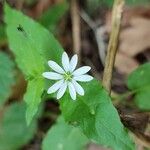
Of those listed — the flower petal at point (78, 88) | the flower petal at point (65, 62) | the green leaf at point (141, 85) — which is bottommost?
the flower petal at point (78, 88)

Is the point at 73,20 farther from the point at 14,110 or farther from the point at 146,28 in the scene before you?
the point at 14,110

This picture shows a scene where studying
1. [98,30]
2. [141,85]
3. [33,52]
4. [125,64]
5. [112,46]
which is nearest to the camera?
[33,52]

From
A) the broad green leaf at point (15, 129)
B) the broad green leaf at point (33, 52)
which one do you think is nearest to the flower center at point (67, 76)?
the broad green leaf at point (33, 52)

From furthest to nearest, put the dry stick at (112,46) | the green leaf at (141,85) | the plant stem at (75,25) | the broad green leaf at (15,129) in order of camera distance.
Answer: the plant stem at (75,25) < the broad green leaf at (15,129) < the green leaf at (141,85) < the dry stick at (112,46)

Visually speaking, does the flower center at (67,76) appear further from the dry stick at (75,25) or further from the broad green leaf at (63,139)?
the dry stick at (75,25)

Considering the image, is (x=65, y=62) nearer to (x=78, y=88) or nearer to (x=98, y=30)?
(x=78, y=88)

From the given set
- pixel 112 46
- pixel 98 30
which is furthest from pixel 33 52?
pixel 98 30
